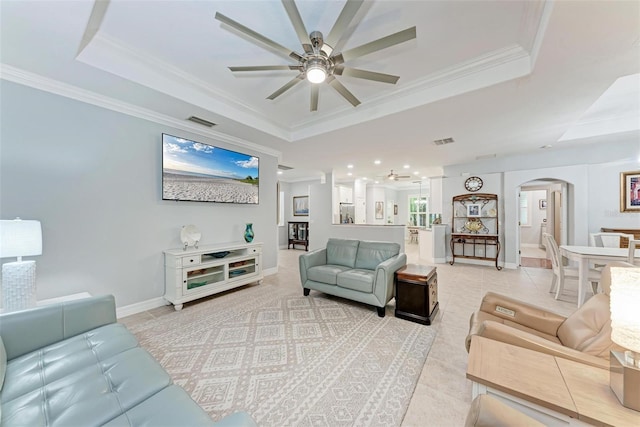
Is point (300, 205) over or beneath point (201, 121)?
beneath

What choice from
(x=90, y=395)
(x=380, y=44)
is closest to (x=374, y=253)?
(x=380, y=44)

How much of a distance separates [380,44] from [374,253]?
258 centimetres

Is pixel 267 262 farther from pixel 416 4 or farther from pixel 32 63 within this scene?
pixel 416 4

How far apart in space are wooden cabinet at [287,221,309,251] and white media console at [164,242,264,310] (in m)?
4.52

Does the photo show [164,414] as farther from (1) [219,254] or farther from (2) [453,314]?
(2) [453,314]

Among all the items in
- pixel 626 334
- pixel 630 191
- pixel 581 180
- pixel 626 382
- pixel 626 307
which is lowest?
pixel 626 382

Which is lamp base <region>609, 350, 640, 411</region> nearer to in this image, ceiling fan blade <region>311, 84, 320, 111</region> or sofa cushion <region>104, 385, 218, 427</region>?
sofa cushion <region>104, 385, 218, 427</region>

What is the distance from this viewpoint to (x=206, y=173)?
3.79 metres

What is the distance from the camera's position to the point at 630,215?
4.64 m

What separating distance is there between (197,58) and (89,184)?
6.26 ft

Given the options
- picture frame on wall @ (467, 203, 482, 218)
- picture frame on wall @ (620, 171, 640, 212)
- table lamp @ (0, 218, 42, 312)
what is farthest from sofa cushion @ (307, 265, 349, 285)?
picture frame on wall @ (620, 171, 640, 212)

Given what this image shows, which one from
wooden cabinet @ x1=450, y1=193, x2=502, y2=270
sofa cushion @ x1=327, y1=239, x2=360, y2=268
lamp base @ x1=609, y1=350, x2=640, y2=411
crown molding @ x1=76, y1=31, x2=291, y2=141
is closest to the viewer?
lamp base @ x1=609, y1=350, x2=640, y2=411

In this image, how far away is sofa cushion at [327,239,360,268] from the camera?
369 cm

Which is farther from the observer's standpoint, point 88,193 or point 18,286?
point 88,193
